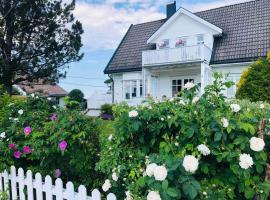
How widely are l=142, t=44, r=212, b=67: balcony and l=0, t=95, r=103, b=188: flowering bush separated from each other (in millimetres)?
12980

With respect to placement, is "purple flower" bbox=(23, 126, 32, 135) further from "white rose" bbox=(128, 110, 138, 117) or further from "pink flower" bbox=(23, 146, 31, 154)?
"white rose" bbox=(128, 110, 138, 117)

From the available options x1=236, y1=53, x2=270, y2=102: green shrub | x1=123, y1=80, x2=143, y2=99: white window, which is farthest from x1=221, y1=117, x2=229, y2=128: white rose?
x1=123, y1=80, x2=143, y2=99: white window

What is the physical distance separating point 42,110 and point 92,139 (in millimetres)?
1082

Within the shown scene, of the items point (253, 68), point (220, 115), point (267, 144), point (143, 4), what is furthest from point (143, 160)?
point (143, 4)

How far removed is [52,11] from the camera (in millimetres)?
19109

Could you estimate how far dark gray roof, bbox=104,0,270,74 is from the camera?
1507 centimetres

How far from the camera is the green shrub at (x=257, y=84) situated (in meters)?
9.71

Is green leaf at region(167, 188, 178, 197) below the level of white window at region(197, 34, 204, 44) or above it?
below

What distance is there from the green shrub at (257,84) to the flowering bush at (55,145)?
7875 mm

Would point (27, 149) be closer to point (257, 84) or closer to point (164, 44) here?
point (257, 84)

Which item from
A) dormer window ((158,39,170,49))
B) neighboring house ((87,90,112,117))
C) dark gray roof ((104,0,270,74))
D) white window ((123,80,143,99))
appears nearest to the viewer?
dark gray roof ((104,0,270,74))

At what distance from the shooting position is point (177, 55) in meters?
16.2

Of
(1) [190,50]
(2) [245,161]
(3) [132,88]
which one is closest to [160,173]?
(2) [245,161]

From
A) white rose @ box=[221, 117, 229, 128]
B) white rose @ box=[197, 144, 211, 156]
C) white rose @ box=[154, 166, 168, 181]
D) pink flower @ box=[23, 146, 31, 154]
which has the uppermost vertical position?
white rose @ box=[221, 117, 229, 128]
